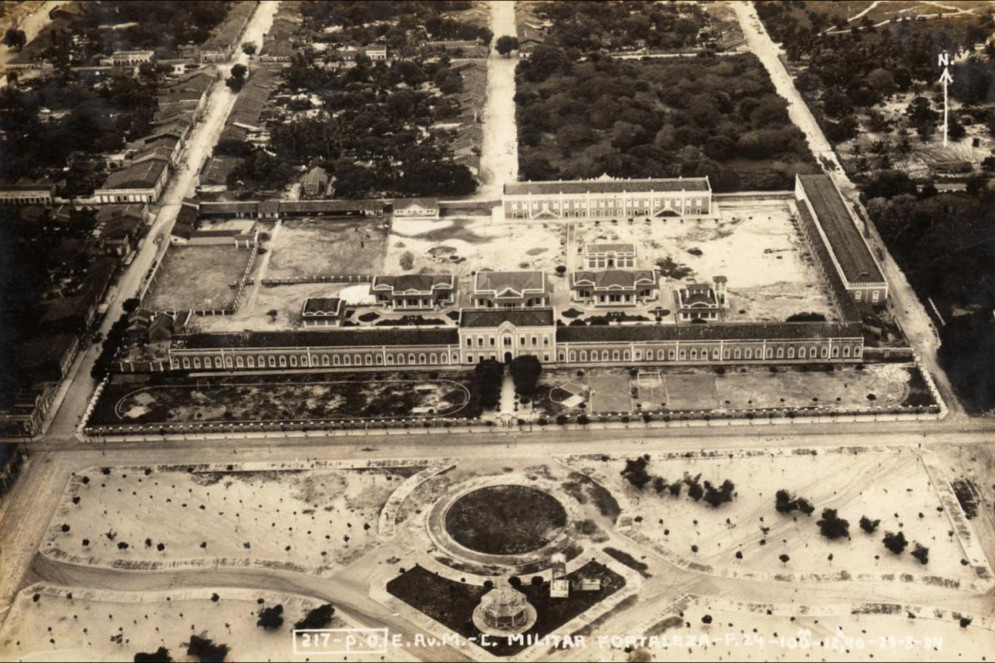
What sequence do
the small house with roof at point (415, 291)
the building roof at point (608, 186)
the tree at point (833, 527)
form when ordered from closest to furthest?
the tree at point (833, 527)
the small house with roof at point (415, 291)
the building roof at point (608, 186)

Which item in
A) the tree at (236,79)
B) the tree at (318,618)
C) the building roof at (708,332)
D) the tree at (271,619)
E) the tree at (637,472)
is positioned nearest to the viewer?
the tree at (271,619)

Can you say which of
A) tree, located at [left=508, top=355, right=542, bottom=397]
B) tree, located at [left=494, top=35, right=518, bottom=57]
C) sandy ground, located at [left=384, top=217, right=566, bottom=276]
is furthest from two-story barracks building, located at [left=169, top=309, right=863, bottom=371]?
tree, located at [left=494, top=35, right=518, bottom=57]

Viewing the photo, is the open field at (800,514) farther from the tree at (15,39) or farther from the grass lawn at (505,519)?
the tree at (15,39)

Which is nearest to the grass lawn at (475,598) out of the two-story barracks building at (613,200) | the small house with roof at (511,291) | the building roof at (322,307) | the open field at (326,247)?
the building roof at (322,307)

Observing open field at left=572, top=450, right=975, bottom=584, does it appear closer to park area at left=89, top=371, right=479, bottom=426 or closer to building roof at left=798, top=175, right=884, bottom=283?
park area at left=89, top=371, right=479, bottom=426

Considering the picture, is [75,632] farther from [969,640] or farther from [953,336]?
[953,336]

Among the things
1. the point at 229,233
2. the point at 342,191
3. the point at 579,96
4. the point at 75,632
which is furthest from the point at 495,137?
the point at 75,632

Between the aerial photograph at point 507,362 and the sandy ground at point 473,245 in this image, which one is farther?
the sandy ground at point 473,245
